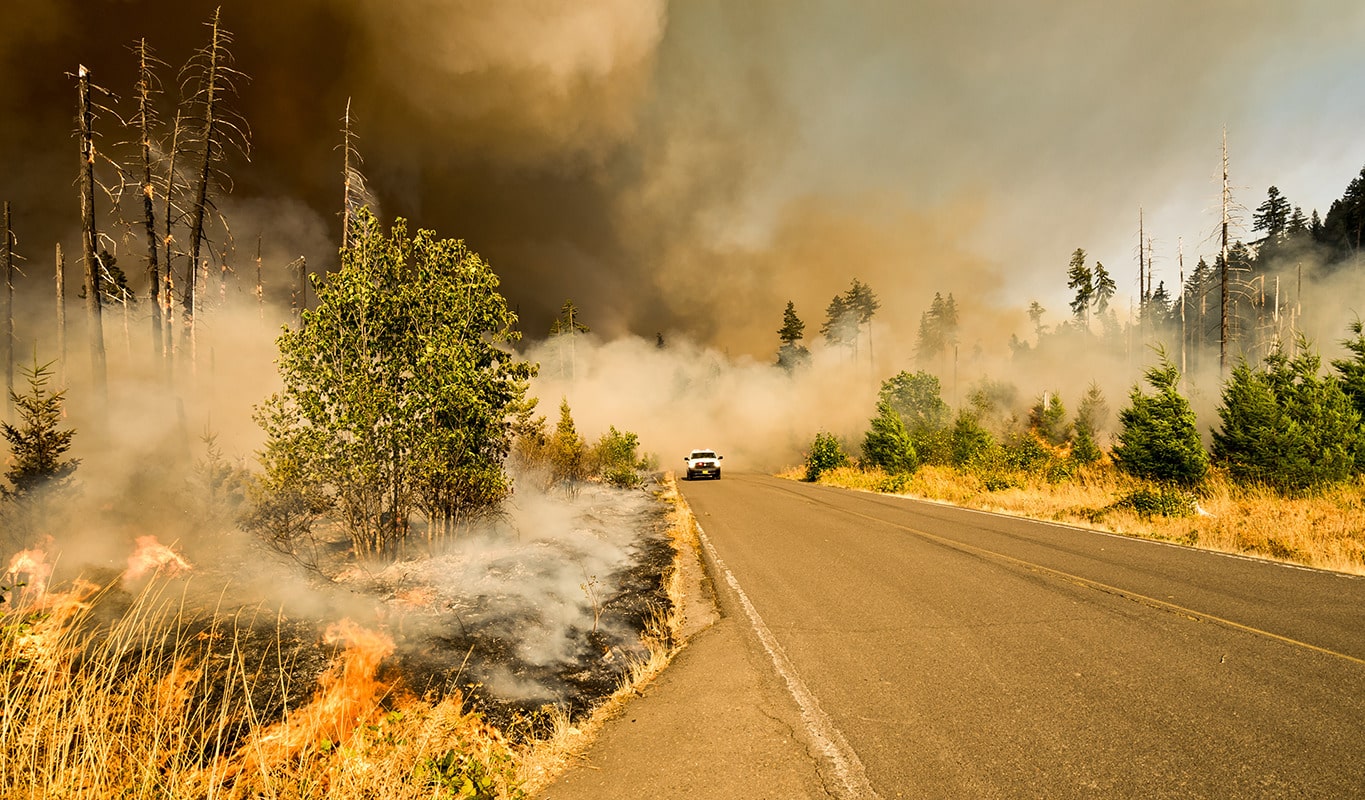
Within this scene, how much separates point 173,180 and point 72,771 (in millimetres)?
21265

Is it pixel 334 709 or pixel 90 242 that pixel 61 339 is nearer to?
pixel 90 242

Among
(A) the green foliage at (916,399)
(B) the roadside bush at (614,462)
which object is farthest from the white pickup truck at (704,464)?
(A) the green foliage at (916,399)

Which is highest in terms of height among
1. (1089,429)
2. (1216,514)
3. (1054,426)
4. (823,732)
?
(1054,426)

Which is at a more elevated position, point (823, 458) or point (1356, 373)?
point (1356, 373)

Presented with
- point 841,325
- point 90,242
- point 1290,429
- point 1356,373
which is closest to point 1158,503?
point 1290,429

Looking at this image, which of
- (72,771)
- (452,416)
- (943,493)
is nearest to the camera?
(72,771)

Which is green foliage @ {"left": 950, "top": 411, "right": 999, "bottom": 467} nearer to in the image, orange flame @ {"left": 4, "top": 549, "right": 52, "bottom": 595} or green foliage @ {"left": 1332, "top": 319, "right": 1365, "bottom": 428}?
green foliage @ {"left": 1332, "top": 319, "right": 1365, "bottom": 428}

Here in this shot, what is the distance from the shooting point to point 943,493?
1991 cm

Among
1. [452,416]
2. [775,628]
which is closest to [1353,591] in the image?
[775,628]

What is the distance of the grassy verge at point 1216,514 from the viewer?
8297 millimetres

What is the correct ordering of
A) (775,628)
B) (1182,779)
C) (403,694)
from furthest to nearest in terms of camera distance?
(775,628) → (403,694) → (1182,779)

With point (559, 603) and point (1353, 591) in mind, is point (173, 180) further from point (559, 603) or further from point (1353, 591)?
point (1353, 591)

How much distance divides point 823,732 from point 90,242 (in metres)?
21.7

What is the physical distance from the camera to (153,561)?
8.55m
